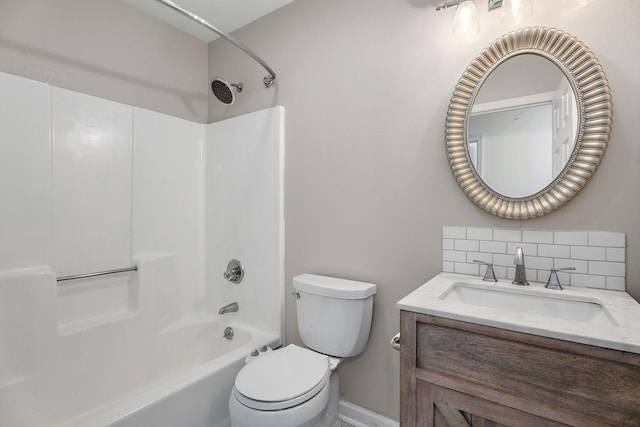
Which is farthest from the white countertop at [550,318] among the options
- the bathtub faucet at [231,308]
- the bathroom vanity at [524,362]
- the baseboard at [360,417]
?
the bathtub faucet at [231,308]

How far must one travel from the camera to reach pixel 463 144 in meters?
1.33

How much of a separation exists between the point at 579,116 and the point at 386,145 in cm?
74

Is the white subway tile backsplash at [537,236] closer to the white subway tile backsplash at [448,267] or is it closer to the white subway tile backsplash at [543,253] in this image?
the white subway tile backsplash at [543,253]

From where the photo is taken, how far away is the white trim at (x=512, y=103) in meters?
1.20

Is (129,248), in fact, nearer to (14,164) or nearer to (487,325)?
(14,164)

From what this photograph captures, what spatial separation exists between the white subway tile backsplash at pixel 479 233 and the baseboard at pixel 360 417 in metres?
0.99

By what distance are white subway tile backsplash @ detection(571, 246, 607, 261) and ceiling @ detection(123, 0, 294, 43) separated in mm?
1957

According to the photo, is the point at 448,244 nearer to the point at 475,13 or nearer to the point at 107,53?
the point at 475,13

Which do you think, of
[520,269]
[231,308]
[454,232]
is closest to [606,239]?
[520,269]

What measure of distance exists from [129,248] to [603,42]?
2.42 metres

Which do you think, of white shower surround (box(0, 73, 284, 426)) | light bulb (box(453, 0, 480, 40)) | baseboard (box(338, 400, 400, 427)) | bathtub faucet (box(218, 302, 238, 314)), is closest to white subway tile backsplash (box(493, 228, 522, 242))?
light bulb (box(453, 0, 480, 40))

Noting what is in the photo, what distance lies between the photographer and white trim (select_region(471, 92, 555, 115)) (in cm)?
120

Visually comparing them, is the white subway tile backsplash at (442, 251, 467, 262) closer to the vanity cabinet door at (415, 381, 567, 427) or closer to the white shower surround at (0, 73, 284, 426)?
the vanity cabinet door at (415, 381, 567, 427)

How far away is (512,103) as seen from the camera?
4.14ft
